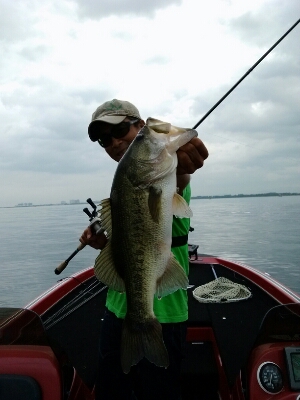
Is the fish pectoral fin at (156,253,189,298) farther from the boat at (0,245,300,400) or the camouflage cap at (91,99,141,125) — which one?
the camouflage cap at (91,99,141,125)

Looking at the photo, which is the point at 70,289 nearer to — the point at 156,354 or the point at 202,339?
the point at 202,339

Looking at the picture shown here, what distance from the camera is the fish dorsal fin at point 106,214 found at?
240 cm

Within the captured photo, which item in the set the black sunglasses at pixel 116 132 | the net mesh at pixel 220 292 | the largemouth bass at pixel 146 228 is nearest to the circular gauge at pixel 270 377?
the largemouth bass at pixel 146 228

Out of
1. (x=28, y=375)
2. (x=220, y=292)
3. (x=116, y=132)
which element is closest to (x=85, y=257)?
(x=220, y=292)

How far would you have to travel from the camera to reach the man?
2.51 m

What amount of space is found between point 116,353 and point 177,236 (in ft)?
3.10

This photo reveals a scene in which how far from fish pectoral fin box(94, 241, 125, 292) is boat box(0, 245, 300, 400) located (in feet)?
1.95

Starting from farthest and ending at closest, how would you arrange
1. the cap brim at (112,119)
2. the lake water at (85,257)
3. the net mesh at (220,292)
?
the lake water at (85,257) → the net mesh at (220,292) → the cap brim at (112,119)

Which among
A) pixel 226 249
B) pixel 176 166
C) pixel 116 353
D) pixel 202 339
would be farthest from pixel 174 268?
pixel 226 249

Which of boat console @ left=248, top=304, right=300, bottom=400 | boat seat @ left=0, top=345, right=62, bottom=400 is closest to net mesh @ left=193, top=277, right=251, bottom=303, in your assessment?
boat console @ left=248, top=304, right=300, bottom=400

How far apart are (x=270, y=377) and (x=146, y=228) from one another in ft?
4.31

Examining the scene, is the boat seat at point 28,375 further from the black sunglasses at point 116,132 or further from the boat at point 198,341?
the black sunglasses at point 116,132

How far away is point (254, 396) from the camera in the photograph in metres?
2.45

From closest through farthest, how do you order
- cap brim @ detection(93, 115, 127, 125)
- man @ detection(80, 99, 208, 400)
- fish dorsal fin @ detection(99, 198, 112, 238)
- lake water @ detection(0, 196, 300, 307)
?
fish dorsal fin @ detection(99, 198, 112, 238), man @ detection(80, 99, 208, 400), cap brim @ detection(93, 115, 127, 125), lake water @ detection(0, 196, 300, 307)
